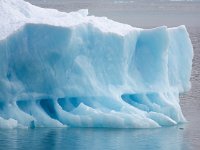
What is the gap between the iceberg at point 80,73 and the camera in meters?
17.4

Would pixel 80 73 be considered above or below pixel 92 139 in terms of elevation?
above

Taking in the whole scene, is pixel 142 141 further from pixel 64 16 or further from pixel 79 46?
pixel 64 16

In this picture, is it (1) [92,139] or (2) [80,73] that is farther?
(2) [80,73]

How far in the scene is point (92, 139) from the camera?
1719 centimetres

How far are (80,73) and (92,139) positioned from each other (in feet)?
4.26

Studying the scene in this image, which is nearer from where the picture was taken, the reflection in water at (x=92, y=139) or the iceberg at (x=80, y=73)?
the reflection in water at (x=92, y=139)

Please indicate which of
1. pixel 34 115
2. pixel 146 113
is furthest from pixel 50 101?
pixel 146 113

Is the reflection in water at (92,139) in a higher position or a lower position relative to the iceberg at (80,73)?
lower

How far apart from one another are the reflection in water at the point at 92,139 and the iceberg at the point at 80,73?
14cm

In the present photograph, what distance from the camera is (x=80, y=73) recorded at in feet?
58.2

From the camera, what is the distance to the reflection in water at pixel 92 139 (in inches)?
658

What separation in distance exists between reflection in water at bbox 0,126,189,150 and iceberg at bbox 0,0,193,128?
14 cm

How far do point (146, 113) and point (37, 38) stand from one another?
246cm

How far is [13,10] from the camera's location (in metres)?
18.8
